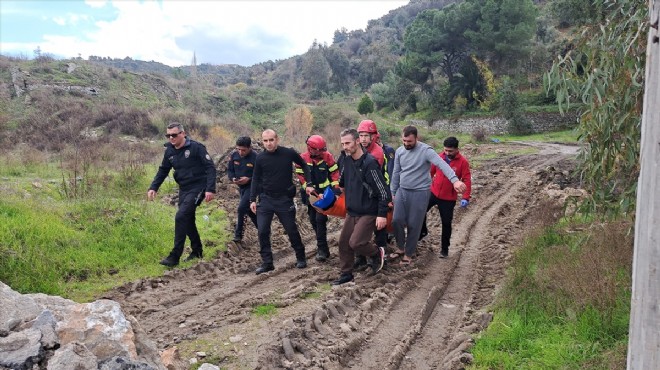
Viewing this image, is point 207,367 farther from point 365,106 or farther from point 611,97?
point 365,106

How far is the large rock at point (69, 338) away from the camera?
3010 mm

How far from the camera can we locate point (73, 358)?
2936 mm

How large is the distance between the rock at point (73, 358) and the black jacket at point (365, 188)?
382cm

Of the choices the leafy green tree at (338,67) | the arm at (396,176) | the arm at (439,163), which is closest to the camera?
the arm at (439,163)

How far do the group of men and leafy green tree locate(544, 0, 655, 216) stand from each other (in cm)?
189

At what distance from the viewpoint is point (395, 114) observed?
48.3 m

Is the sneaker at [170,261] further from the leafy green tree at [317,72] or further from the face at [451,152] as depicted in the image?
the leafy green tree at [317,72]

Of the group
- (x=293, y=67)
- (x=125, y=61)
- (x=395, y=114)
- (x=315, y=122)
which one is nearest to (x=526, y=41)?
(x=395, y=114)

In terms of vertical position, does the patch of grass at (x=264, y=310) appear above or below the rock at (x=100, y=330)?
below

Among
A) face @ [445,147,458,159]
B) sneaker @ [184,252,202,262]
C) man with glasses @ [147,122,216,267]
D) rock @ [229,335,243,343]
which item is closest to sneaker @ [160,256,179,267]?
man with glasses @ [147,122,216,267]

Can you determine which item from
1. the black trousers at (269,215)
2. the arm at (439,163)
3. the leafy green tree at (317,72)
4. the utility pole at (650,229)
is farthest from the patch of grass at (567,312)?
the leafy green tree at (317,72)

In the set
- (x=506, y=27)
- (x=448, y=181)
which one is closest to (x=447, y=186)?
(x=448, y=181)

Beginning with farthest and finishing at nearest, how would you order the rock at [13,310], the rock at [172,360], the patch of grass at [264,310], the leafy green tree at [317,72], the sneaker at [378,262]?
1. the leafy green tree at [317,72]
2. the sneaker at [378,262]
3. the patch of grass at [264,310]
4. the rock at [172,360]
5. the rock at [13,310]

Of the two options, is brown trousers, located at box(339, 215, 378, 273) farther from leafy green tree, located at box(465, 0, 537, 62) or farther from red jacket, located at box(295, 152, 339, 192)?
leafy green tree, located at box(465, 0, 537, 62)
